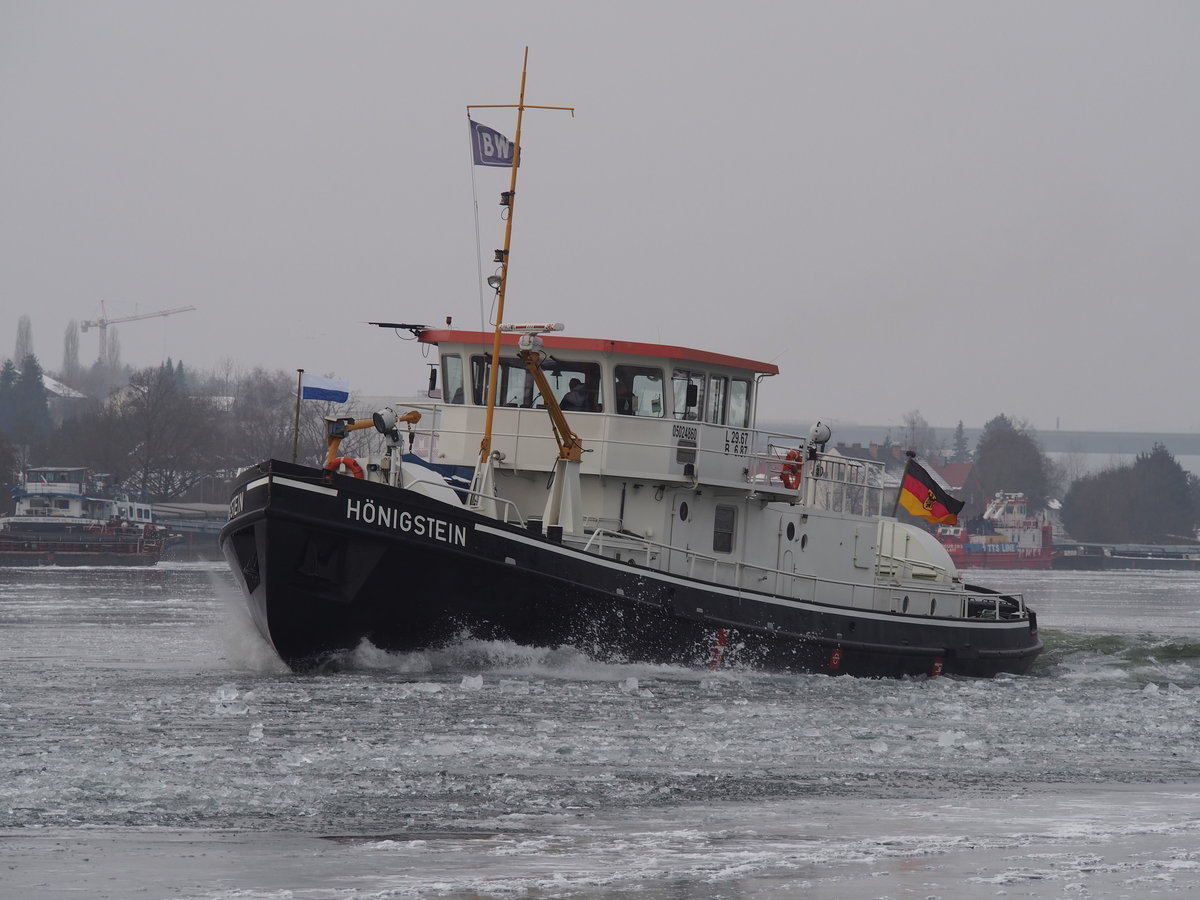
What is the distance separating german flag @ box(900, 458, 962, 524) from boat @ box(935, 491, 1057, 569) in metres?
90.9

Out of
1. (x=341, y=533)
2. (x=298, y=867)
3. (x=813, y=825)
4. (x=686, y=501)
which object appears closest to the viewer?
(x=298, y=867)

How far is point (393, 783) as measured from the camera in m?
12.4

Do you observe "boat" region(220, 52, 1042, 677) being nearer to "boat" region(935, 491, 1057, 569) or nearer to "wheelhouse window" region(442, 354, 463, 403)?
"wheelhouse window" region(442, 354, 463, 403)

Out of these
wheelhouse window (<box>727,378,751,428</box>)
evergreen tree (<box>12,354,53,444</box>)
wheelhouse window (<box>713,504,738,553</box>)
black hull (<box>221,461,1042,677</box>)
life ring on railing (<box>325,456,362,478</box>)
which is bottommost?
black hull (<box>221,461,1042,677</box>)

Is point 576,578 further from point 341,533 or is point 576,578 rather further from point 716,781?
point 716,781

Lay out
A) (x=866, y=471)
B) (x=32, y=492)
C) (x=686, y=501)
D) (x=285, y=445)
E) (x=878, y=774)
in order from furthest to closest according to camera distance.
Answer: (x=285, y=445), (x=32, y=492), (x=866, y=471), (x=686, y=501), (x=878, y=774)

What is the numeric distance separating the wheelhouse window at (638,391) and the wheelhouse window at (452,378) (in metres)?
2.30

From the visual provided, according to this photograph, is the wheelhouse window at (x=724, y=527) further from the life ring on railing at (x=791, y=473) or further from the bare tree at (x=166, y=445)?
the bare tree at (x=166, y=445)

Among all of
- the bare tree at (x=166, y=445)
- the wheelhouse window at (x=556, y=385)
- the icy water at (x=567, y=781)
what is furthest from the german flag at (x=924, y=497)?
the bare tree at (x=166, y=445)

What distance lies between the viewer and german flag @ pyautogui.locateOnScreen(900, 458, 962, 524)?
26250 mm

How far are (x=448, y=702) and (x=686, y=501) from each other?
5.93 meters

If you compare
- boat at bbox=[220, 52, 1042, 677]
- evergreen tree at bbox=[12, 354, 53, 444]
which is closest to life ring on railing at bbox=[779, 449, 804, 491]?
boat at bbox=[220, 52, 1042, 677]

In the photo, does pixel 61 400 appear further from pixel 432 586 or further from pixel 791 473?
pixel 432 586

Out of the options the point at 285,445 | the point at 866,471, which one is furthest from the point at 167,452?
the point at 866,471
